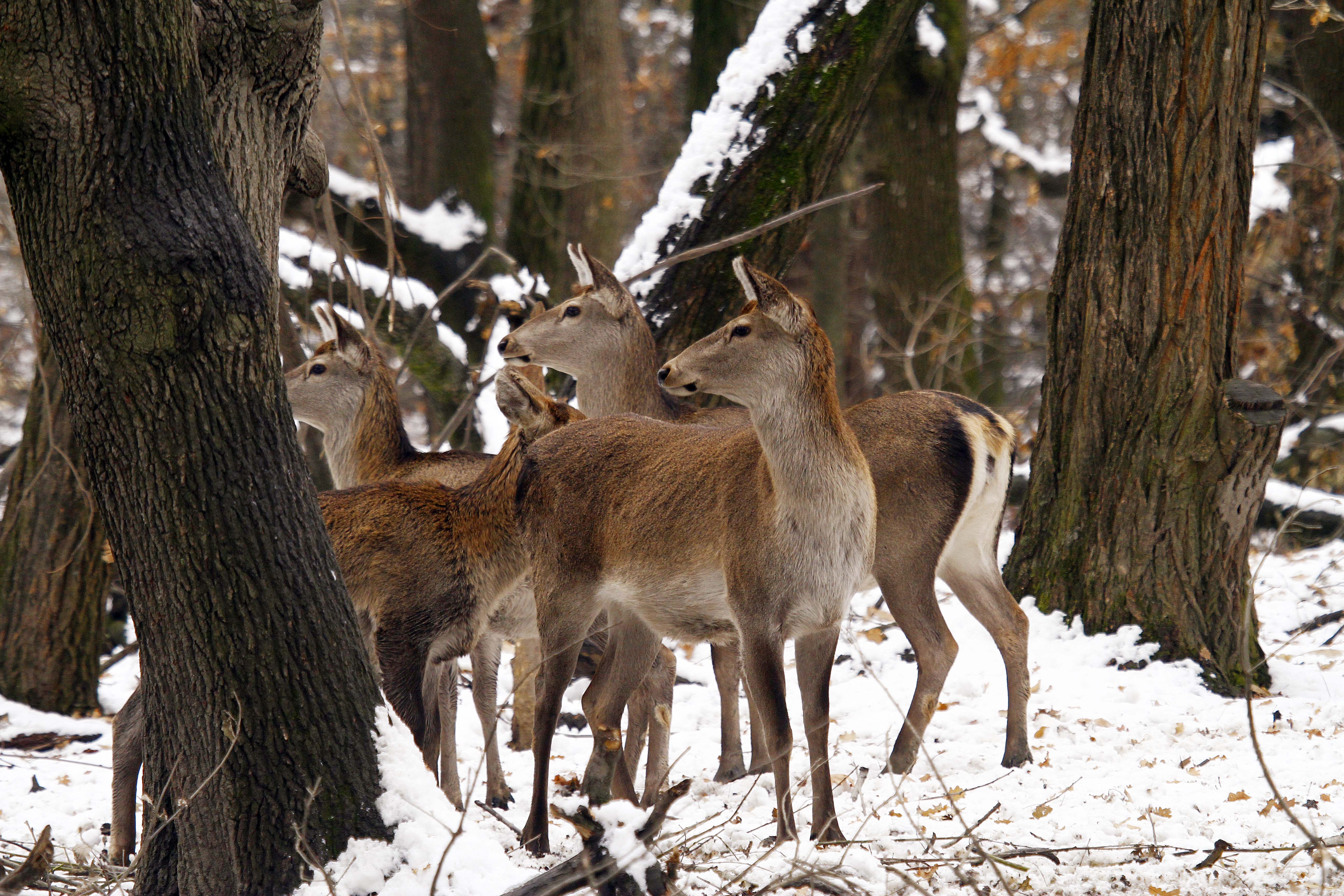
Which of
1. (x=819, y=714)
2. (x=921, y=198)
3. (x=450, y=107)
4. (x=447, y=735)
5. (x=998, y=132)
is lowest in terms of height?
(x=447, y=735)

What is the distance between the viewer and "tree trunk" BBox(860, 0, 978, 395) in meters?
13.7

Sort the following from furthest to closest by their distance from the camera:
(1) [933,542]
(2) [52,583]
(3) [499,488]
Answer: (2) [52,583], (1) [933,542], (3) [499,488]

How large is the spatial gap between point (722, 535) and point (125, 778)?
7.92 ft

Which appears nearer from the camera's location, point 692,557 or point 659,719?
point 692,557

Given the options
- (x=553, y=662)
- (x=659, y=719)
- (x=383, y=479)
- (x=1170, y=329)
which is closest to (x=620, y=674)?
(x=659, y=719)

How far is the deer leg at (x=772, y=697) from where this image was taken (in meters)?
4.60

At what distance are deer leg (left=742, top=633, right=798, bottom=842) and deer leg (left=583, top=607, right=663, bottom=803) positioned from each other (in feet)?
2.31

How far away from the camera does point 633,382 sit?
7.42 meters

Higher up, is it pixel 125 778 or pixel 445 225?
pixel 445 225

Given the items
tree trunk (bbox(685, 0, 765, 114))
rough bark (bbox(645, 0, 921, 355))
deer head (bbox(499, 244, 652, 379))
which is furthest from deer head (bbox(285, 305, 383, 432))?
tree trunk (bbox(685, 0, 765, 114))

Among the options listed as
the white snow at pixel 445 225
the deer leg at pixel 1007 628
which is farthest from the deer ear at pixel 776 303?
the white snow at pixel 445 225

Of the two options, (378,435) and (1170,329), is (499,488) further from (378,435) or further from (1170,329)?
(1170,329)

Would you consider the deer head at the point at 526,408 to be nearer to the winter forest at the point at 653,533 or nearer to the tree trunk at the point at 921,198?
the winter forest at the point at 653,533

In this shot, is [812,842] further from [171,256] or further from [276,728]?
[171,256]
